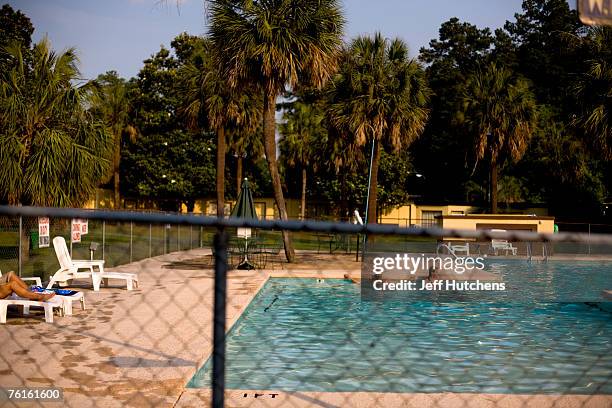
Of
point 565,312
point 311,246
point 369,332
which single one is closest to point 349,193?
point 311,246

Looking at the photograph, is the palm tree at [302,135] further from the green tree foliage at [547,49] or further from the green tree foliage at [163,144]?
the green tree foliage at [547,49]

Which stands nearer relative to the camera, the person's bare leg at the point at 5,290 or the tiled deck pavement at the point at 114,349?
the tiled deck pavement at the point at 114,349

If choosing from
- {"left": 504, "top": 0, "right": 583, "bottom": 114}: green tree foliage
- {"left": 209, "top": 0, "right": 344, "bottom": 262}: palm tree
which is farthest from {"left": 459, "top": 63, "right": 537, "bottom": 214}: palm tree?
{"left": 504, "top": 0, "right": 583, "bottom": 114}: green tree foliage

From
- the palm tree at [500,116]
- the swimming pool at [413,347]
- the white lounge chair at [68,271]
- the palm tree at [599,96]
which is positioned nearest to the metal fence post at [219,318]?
the swimming pool at [413,347]

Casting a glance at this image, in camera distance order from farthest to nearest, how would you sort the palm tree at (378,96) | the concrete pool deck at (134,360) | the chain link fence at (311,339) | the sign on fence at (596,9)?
the palm tree at (378,96) < the concrete pool deck at (134,360) < the chain link fence at (311,339) < the sign on fence at (596,9)

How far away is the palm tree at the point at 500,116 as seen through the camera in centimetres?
3284

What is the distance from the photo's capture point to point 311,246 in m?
34.1

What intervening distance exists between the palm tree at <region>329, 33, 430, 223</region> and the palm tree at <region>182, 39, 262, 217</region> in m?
5.42

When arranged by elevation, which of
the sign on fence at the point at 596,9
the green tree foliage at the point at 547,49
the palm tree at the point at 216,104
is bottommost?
the sign on fence at the point at 596,9

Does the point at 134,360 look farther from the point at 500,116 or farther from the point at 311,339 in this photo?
the point at 500,116

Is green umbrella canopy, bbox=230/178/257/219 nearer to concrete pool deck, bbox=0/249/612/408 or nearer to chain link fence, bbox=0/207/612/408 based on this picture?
chain link fence, bbox=0/207/612/408

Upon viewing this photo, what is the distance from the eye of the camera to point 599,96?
86.8 ft

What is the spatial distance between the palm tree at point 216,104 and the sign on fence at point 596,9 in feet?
94.4

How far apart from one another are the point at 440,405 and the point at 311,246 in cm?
2806
